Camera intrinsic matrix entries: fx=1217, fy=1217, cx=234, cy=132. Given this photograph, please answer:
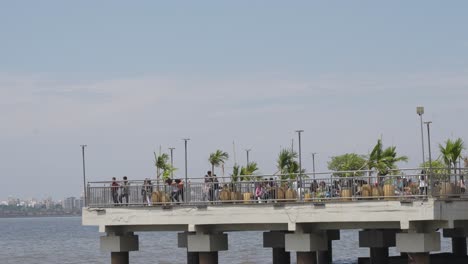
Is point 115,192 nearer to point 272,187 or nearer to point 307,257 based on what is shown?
point 272,187

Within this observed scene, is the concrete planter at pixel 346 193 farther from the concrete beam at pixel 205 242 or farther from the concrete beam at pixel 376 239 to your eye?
the concrete beam at pixel 376 239

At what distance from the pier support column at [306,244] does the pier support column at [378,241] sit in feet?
22.2

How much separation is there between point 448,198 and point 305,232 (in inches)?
242

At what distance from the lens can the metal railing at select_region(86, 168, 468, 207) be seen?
1880 inches

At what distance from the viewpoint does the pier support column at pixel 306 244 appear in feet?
163

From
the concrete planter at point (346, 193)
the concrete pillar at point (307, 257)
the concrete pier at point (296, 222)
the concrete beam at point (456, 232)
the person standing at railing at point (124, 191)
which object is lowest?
the concrete pillar at point (307, 257)

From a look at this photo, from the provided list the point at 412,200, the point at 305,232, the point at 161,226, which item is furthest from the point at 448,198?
the point at 161,226

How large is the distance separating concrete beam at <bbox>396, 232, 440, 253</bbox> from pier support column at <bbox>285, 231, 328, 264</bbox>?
367cm

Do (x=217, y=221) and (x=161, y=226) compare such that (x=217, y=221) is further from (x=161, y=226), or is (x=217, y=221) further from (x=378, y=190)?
(x=378, y=190)

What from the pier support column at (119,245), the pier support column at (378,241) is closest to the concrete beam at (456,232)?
the pier support column at (378,241)

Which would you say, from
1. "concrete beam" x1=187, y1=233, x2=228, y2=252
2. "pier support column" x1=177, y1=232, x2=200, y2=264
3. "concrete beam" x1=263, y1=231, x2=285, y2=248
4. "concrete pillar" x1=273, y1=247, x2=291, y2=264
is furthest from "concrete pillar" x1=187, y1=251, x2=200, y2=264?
"concrete beam" x1=187, y1=233, x2=228, y2=252

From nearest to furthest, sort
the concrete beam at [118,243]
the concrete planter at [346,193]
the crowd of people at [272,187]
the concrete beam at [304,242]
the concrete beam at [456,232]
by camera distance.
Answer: the crowd of people at [272,187] < the concrete planter at [346,193] < the concrete beam at [304,242] < the concrete beam at [118,243] < the concrete beam at [456,232]

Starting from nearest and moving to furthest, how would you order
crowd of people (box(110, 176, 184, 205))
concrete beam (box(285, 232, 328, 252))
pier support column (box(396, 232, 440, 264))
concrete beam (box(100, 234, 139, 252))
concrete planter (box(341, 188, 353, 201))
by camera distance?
pier support column (box(396, 232, 440, 264)) < concrete planter (box(341, 188, 353, 201)) < concrete beam (box(285, 232, 328, 252)) < crowd of people (box(110, 176, 184, 205)) < concrete beam (box(100, 234, 139, 252))

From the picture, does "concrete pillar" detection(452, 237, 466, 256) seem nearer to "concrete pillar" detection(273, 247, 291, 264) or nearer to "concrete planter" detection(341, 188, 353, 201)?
"concrete pillar" detection(273, 247, 291, 264)
